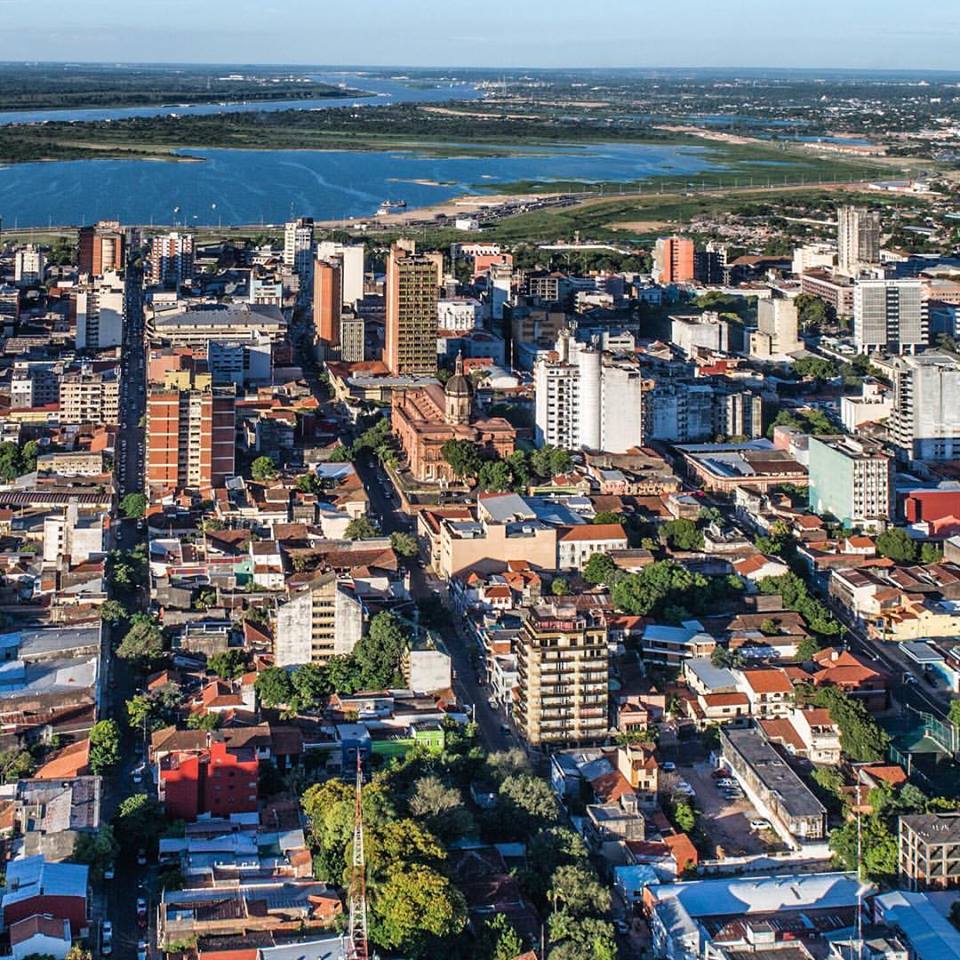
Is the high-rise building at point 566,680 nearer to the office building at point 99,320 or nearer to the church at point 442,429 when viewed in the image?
the church at point 442,429

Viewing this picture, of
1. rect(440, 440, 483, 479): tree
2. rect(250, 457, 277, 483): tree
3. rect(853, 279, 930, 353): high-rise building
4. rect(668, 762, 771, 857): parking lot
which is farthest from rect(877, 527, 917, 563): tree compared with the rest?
rect(853, 279, 930, 353): high-rise building

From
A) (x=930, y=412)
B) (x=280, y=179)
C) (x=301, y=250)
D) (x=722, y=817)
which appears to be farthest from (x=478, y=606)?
(x=280, y=179)

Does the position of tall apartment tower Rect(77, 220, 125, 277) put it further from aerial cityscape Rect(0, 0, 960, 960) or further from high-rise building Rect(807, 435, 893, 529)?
high-rise building Rect(807, 435, 893, 529)

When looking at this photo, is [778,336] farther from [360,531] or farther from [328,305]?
[360,531]

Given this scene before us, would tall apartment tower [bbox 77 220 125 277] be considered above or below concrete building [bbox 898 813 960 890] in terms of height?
above

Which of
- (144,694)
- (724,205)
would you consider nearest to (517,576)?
(144,694)

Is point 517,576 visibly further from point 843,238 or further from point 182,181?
point 182,181

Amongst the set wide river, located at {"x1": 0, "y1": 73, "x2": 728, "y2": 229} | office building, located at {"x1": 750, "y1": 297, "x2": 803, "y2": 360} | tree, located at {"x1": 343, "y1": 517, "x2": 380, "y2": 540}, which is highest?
wide river, located at {"x1": 0, "y1": 73, "x2": 728, "y2": 229}
